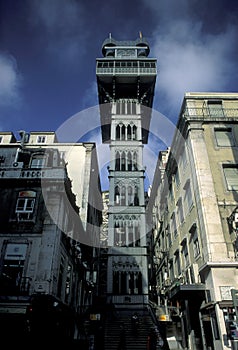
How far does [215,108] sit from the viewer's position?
25578 millimetres

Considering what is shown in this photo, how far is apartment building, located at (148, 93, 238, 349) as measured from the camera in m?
17.1

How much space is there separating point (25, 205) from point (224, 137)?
59.7 ft

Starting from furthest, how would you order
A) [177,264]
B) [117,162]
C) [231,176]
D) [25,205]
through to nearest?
1. [117,162]
2. [177,264]
3. [231,176]
4. [25,205]

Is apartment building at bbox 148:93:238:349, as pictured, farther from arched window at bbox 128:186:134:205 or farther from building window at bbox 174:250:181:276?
arched window at bbox 128:186:134:205

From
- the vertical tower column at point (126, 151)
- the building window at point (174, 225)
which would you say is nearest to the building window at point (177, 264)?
the building window at point (174, 225)

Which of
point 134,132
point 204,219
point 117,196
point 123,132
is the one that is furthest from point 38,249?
point 134,132

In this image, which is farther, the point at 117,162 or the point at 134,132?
the point at 134,132

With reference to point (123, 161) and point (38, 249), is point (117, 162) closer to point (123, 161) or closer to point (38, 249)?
point (123, 161)

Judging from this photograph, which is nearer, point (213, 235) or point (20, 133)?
point (213, 235)

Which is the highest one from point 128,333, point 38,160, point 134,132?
point 134,132

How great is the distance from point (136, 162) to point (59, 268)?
27251 millimetres

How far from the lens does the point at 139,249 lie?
35844 mm

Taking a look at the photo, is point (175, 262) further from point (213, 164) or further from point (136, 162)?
point (136, 162)

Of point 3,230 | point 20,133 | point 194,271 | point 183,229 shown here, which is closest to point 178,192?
point 183,229
